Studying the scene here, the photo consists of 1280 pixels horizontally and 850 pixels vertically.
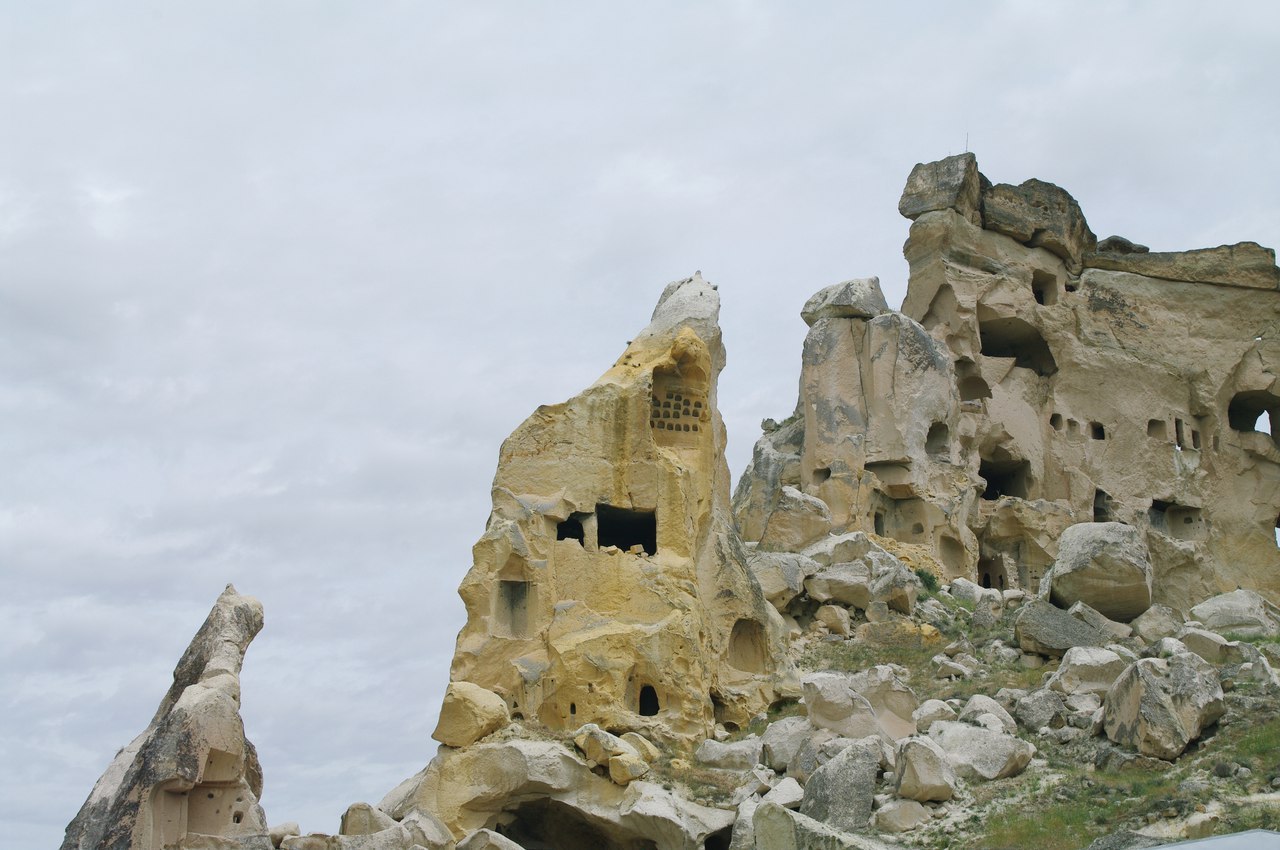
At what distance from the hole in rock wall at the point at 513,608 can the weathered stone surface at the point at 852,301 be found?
15.5m

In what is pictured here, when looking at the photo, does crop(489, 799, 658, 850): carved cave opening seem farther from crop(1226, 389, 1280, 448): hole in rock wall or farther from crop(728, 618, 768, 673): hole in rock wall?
crop(1226, 389, 1280, 448): hole in rock wall

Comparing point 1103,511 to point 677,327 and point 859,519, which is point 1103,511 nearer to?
point 859,519

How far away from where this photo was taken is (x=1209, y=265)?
44312 millimetres

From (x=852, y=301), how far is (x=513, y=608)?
52.1ft

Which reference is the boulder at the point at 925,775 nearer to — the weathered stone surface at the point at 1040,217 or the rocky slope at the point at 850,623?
the rocky slope at the point at 850,623

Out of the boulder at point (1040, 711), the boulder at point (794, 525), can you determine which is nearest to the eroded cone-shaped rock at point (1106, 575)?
the boulder at point (1040, 711)

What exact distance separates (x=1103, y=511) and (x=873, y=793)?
78.3ft

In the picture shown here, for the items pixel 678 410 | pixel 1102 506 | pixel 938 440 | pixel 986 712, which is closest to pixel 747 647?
pixel 678 410

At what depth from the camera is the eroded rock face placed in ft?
76.1

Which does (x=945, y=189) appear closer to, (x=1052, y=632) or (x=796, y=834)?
(x=1052, y=632)

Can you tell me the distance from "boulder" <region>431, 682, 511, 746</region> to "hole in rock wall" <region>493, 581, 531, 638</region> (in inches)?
71.3

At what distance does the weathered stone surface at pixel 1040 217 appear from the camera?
42375 millimetres

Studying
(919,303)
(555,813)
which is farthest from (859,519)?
(555,813)

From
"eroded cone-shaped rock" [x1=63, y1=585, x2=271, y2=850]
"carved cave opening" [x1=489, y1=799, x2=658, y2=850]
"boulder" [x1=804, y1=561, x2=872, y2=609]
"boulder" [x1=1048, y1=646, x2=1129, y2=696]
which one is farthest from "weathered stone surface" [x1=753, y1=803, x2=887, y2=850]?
"boulder" [x1=804, y1=561, x2=872, y2=609]
